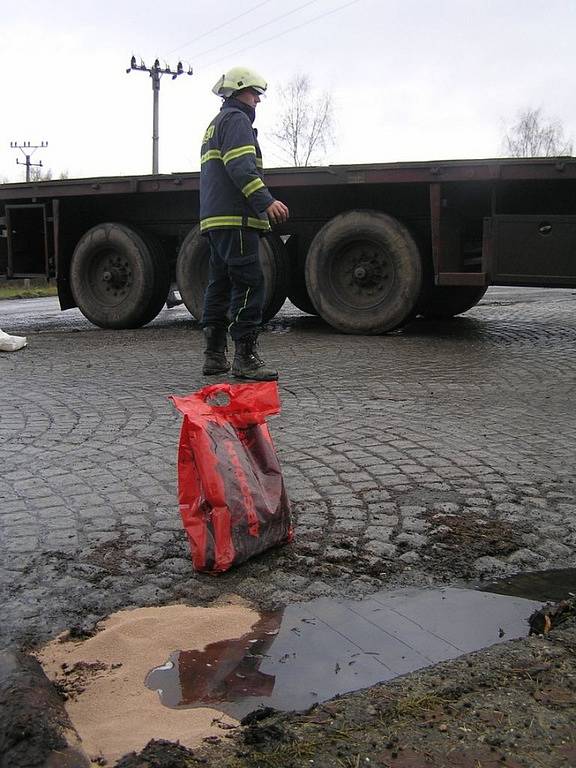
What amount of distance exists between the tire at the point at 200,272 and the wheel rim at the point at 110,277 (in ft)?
2.73

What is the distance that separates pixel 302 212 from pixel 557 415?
4.81m

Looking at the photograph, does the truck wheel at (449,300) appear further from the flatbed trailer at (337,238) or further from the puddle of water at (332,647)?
the puddle of water at (332,647)

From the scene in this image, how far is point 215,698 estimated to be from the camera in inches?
91.6

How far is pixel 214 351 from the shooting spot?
6766mm

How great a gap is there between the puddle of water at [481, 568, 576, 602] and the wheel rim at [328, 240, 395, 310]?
232 inches

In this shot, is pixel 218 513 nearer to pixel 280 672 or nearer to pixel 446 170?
pixel 280 672

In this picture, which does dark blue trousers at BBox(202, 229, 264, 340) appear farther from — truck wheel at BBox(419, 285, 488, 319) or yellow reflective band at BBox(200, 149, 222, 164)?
truck wheel at BBox(419, 285, 488, 319)

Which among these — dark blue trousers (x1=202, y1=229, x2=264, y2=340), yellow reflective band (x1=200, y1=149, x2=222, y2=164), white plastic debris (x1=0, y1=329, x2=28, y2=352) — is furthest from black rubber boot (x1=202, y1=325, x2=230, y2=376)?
white plastic debris (x1=0, y1=329, x2=28, y2=352)

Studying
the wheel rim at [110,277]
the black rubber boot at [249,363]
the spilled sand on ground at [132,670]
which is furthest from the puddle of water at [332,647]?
the wheel rim at [110,277]

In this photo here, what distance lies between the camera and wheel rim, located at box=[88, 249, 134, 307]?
1020 centimetres

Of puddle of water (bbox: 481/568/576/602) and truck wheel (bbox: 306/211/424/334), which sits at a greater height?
truck wheel (bbox: 306/211/424/334)

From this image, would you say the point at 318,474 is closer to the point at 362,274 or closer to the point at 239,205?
the point at 239,205

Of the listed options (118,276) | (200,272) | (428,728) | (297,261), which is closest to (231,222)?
(200,272)

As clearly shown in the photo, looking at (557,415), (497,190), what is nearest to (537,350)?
(497,190)
